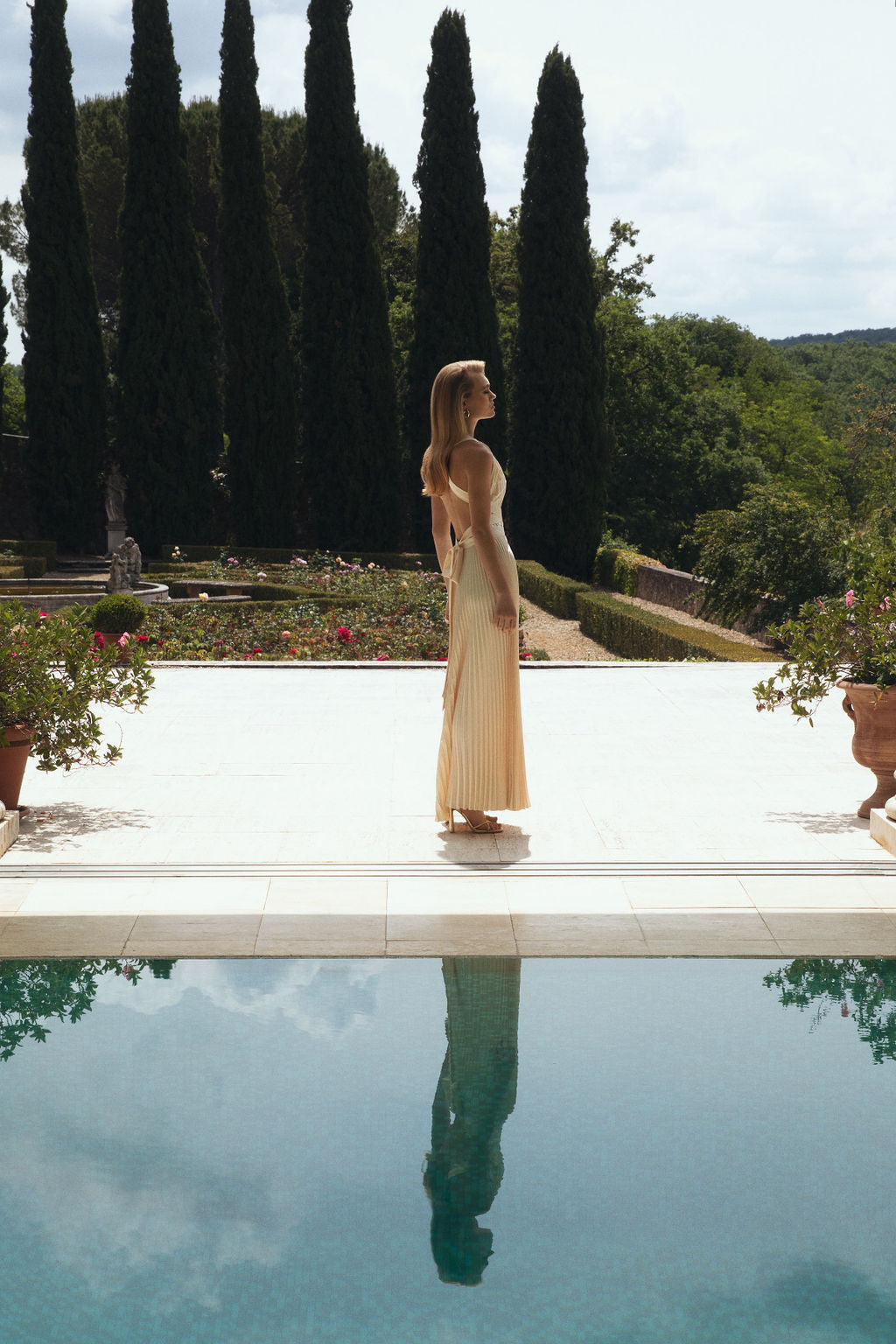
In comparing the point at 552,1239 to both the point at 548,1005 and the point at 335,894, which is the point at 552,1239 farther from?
the point at 335,894

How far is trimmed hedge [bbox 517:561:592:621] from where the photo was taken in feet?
59.9

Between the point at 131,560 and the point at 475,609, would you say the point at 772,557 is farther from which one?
the point at 475,609

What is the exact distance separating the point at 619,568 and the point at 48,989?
19.9 meters

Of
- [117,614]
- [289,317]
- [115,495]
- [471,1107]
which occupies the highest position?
[289,317]

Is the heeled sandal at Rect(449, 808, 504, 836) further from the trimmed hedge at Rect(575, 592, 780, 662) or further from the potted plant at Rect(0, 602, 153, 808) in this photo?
the trimmed hedge at Rect(575, 592, 780, 662)

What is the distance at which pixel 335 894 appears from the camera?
3.96m

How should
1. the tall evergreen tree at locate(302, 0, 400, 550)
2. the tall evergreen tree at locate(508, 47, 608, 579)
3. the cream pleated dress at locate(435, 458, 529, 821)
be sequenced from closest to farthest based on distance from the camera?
1. the cream pleated dress at locate(435, 458, 529, 821)
2. the tall evergreen tree at locate(508, 47, 608, 579)
3. the tall evergreen tree at locate(302, 0, 400, 550)

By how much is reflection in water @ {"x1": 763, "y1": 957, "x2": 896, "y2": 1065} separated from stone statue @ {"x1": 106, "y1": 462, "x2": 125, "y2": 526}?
82.2ft

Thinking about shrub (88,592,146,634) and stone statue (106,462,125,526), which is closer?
shrub (88,592,146,634)

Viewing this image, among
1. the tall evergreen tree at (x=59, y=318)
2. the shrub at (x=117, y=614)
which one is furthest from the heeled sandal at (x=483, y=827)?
the tall evergreen tree at (x=59, y=318)

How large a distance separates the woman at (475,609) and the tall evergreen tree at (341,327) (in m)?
20.7

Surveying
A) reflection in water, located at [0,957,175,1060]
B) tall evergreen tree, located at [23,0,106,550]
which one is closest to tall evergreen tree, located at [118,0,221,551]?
tall evergreen tree, located at [23,0,106,550]

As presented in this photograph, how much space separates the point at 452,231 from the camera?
79.3ft

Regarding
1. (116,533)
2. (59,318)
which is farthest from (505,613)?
(116,533)
